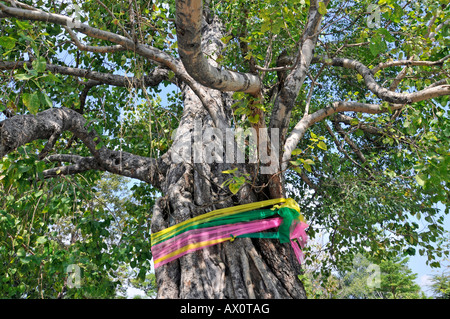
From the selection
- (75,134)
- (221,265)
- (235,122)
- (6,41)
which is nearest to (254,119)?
(235,122)

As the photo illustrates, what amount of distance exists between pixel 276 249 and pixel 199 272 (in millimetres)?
613

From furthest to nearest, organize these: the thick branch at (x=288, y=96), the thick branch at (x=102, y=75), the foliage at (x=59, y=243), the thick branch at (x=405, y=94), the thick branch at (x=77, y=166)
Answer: the thick branch at (x=77, y=166)
the thick branch at (x=102, y=75)
the foliage at (x=59, y=243)
the thick branch at (x=288, y=96)
the thick branch at (x=405, y=94)

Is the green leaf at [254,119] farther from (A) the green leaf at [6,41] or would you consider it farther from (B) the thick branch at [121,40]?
(A) the green leaf at [6,41]

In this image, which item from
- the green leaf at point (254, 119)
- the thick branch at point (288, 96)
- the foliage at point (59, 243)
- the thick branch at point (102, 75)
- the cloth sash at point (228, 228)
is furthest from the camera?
the thick branch at point (102, 75)

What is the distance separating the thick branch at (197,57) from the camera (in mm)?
1804

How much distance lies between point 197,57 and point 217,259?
4.39 ft

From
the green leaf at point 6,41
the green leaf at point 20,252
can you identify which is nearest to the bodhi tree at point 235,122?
the green leaf at point 6,41

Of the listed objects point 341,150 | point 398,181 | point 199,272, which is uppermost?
point 341,150

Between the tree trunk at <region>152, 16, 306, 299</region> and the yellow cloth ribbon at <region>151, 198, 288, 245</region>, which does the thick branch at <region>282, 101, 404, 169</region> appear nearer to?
the tree trunk at <region>152, 16, 306, 299</region>

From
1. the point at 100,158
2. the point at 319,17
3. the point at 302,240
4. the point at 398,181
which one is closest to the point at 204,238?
the point at 302,240

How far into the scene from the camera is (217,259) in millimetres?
2545

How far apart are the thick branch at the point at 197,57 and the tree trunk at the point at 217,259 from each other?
27.3 inches

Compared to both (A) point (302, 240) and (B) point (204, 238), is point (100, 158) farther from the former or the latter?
(A) point (302, 240)
